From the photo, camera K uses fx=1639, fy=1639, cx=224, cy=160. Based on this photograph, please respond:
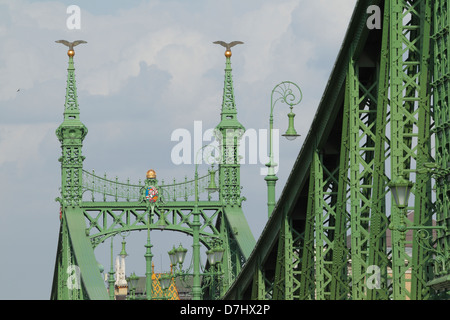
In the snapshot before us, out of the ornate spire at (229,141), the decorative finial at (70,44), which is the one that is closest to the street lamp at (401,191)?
the ornate spire at (229,141)

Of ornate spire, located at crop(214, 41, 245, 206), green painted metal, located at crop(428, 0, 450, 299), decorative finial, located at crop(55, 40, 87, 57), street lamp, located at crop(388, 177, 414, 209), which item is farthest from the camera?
decorative finial, located at crop(55, 40, 87, 57)

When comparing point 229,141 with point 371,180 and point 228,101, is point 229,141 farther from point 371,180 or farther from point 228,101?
point 371,180

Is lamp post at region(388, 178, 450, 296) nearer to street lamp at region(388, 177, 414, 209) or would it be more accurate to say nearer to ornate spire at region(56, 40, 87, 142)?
street lamp at region(388, 177, 414, 209)

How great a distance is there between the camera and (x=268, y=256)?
64.0 metres

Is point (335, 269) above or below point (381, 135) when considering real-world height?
below

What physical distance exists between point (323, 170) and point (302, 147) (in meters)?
1.92

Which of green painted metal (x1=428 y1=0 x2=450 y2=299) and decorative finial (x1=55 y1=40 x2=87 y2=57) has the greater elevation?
decorative finial (x1=55 y1=40 x2=87 y2=57)

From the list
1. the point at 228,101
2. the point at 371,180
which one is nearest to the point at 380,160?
the point at 371,180

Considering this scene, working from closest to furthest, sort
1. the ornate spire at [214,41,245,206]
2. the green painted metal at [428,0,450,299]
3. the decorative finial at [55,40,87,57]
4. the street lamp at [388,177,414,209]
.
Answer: the street lamp at [388,177,414,209], the green painted metal at [428,0,450,299], the ornate spire at [214,41,245,206], the decorative finial at [55,40,87,57]

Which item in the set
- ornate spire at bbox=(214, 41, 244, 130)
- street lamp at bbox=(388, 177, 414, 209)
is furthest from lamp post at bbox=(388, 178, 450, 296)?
ornate spire at bbox=(214, 41, 244, 130)

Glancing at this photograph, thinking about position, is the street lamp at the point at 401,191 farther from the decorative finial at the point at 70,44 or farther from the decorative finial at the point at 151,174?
the decorative finial at the point at 70,44

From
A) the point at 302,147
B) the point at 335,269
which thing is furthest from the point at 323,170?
the point at 335,269

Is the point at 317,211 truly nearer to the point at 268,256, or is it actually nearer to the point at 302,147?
the point at 302,147

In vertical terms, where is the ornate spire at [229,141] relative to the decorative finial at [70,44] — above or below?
below
